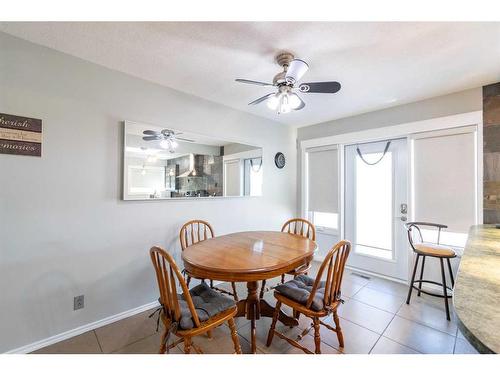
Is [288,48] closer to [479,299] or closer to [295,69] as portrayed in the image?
[295,69]

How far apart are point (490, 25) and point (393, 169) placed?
6.09 ft

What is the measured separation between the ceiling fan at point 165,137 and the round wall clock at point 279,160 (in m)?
1.72

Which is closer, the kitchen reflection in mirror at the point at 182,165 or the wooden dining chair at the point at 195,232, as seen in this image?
the kitchen reflection in mirror at the point at 182,165

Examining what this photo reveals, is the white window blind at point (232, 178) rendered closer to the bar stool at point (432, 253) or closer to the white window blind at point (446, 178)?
the bar stool at point (432, 253)

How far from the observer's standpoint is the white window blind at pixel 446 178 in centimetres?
250

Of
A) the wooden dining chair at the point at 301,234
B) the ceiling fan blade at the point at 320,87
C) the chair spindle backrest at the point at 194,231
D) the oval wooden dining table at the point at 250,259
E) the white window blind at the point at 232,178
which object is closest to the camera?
the oval wooden dining table at the point at 250,259

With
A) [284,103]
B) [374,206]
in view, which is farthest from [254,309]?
[374,206]

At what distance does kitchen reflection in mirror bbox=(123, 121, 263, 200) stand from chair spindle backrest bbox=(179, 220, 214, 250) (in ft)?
1.12

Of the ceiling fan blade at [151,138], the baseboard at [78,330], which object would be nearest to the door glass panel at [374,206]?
the ceiling fan blade at [151,138]

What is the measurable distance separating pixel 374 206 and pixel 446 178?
918 mm

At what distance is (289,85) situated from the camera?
1.86 m

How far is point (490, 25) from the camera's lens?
1507mm
